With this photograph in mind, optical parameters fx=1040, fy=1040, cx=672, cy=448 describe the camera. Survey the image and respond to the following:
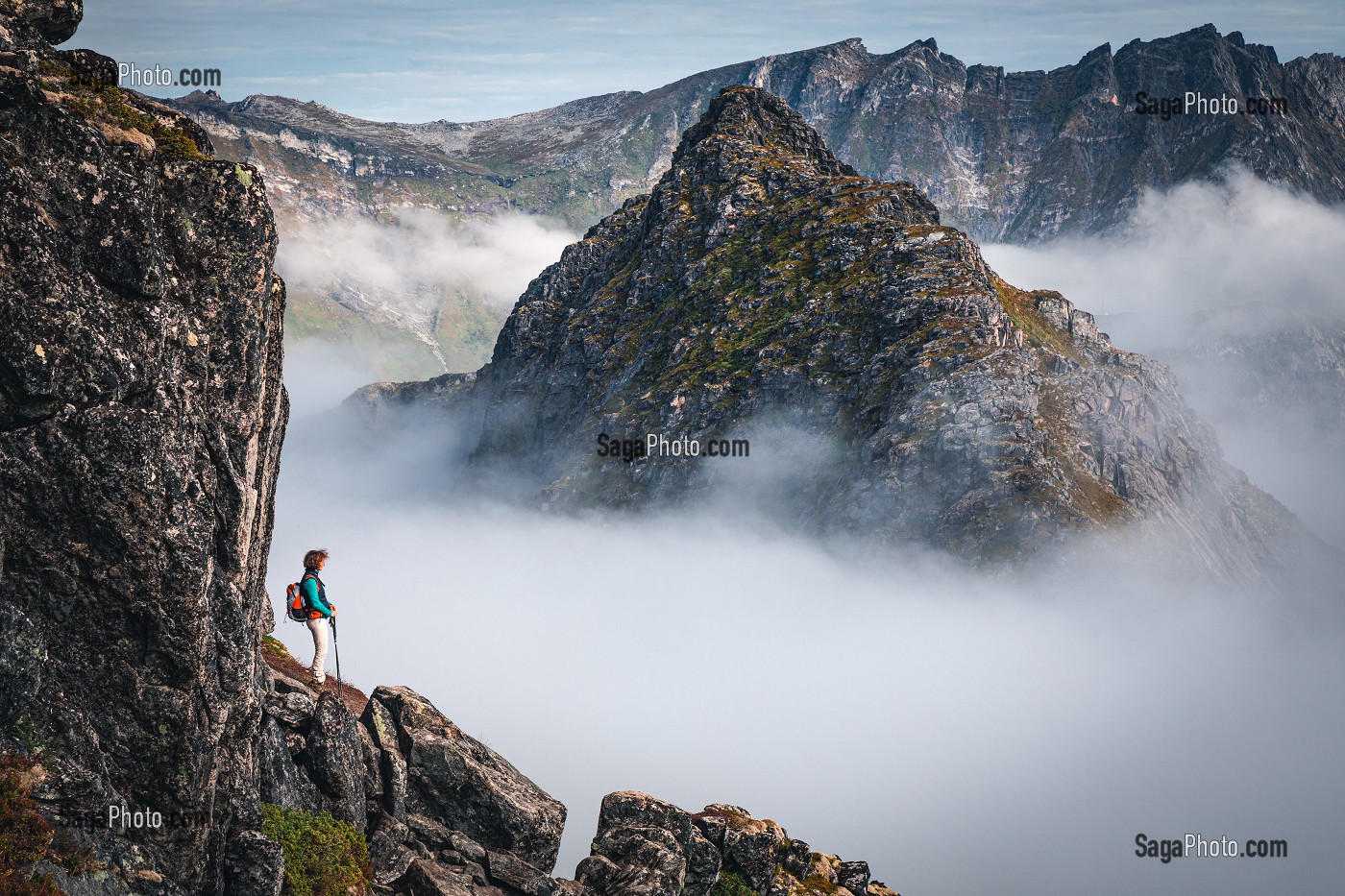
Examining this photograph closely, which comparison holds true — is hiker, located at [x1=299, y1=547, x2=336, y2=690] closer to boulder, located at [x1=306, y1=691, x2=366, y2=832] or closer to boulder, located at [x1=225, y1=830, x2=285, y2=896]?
boulder, located at [x1=306, y1=691, x2=366, y2=832]

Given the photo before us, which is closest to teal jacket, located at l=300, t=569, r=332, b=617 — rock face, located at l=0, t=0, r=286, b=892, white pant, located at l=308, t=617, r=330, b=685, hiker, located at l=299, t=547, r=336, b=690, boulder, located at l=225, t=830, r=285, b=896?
hiker, located at l=299, t=547, r=336, b=690

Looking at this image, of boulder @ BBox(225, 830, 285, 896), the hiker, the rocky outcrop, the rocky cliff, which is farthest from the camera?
the hiker

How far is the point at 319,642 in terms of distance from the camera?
36250 mm

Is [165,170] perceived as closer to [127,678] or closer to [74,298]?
[74,298]

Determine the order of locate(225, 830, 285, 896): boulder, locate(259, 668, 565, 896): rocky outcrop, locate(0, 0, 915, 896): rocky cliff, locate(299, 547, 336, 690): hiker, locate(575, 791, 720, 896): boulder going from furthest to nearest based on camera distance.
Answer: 1. locate(575, 791, 720, 896): boulder
2. locate(299, 547, 336, 690): hiker
3. locate(259, 668, 565, 896): rocky outcrop
4. locate(225, 830, 285, 896): boulder
5. locate(0, 0, 915, 896): rocky cliff

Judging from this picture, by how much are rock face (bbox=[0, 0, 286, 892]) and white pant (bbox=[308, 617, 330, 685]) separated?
6177 mm

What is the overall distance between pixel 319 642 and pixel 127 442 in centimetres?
1294

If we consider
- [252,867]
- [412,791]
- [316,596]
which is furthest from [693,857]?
[252,867]

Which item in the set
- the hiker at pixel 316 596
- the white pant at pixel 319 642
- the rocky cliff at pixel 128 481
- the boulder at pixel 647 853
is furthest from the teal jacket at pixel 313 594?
the boulder at pixel 647 853

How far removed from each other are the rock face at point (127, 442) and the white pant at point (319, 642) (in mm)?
6177

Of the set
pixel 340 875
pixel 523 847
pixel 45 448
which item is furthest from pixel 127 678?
pixel 523 847

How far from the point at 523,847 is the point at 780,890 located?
50.1 feet

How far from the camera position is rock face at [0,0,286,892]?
80.4ft

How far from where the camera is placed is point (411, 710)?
40.1 m
